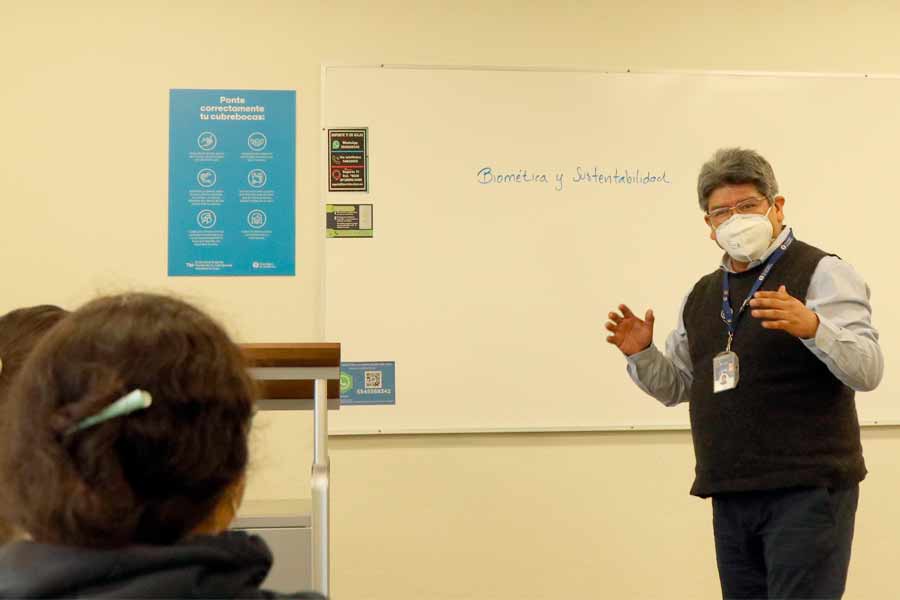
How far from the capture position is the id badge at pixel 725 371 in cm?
209

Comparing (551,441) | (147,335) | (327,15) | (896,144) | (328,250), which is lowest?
(551,441)

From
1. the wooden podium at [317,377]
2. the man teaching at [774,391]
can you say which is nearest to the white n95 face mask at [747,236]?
the man teaching at [774,391]

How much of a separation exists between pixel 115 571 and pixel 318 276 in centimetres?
261

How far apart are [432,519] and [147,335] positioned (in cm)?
263

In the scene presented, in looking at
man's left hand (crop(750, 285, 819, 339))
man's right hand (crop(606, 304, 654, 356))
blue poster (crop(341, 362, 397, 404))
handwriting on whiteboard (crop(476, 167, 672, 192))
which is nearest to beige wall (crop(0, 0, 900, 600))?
blue poster (crop(341, 362, 397, 404))

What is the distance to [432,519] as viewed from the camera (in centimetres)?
335

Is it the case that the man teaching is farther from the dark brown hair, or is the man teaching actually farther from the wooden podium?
the dark brown hair

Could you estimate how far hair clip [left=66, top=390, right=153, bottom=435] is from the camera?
0.79 m

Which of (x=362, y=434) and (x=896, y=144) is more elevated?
(x=896, y=144)

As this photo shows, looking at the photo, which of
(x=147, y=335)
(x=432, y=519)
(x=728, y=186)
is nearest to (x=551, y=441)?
(x=432, y=519)

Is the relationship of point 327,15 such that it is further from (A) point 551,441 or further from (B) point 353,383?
(A) point 551,441

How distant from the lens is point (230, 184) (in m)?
3.35

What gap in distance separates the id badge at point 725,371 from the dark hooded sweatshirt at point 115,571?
151 cm

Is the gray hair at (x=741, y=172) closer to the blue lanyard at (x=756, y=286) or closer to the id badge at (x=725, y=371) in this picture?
the blue lanyard at (x=756, y=286)
